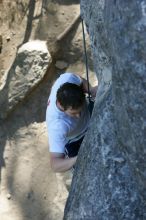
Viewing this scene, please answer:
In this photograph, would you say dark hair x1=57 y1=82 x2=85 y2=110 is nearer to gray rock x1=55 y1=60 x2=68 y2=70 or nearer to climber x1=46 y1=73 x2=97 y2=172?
climber x1=46 y1=73 x2=97 y2=172

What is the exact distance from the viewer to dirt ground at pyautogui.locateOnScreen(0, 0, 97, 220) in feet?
12.5

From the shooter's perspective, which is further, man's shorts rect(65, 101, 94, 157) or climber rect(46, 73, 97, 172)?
man's shorts rect(65, 101, 94, 157)

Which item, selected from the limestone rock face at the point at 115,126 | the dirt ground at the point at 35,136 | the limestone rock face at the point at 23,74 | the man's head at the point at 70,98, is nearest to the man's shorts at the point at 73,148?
the man's head at the point at 70,98

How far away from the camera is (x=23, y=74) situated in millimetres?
3918

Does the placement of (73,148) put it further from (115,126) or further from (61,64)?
(61,64)

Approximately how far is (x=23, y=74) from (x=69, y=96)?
145cm

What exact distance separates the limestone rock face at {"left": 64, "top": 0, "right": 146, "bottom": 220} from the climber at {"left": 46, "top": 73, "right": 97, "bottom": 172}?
0.27 meters

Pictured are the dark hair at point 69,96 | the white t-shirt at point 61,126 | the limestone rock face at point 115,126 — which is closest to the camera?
the limestone rock face at point 115,126

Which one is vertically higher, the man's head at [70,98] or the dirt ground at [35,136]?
the man's head at [70,98]

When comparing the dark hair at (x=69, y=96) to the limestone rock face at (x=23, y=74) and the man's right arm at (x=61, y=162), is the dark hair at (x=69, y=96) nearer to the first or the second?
A: the man's right arm at (x=61, y=162)

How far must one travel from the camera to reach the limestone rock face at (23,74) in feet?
12.6

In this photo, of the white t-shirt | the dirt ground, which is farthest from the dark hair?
the dirt ground

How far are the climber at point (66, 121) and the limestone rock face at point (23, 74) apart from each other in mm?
1068

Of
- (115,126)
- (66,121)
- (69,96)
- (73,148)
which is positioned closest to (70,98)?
(69,96)
